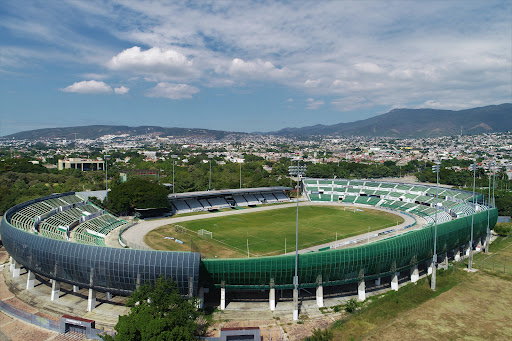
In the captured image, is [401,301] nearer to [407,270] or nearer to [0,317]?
[407,270]

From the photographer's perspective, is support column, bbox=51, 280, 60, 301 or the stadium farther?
support column, bbox=51, 280, 60, 301

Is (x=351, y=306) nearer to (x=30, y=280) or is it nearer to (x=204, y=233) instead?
(x=204, y=233)

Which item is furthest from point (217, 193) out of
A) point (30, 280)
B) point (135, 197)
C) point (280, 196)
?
point (30, 280)

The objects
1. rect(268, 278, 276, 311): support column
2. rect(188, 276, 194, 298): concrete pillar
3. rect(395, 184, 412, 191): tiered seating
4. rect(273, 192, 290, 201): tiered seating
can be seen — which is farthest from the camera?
rect(273, 192, 290, 201): tiered seating

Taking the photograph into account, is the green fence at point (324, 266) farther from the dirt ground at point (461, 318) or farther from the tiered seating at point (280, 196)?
the tiered seating at point (280, 196)

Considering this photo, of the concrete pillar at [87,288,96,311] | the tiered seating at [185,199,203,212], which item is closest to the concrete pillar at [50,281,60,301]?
the concrete pillar at [87,288,96,311]

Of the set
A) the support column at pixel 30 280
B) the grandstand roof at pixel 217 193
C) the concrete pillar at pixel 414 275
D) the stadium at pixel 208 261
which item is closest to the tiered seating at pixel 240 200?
the grandstand roof at pixel 217 193

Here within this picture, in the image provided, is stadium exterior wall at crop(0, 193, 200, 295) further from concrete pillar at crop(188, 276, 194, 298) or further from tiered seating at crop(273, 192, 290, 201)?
tiered seating at crop(273, 192, 290, 201)
